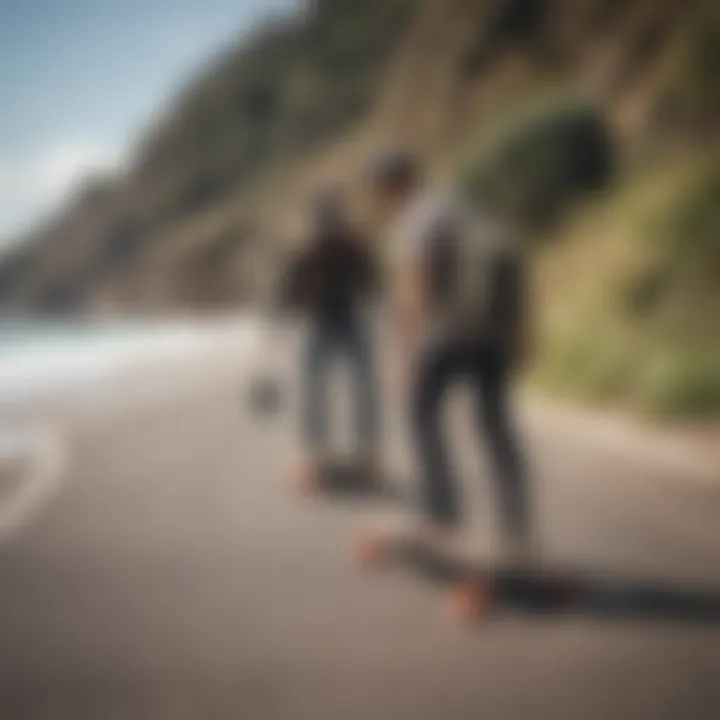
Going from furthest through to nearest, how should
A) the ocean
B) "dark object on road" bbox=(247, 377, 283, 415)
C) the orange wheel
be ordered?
"dark object on road" bbox=(247, 377, 283, 415)
the ocean
the orange wheel

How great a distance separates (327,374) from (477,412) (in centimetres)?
235

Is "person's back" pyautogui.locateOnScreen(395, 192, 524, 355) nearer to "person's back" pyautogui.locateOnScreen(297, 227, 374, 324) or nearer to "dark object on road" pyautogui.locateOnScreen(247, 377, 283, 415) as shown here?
"person's back" pyautogui.locateOnScreen(297, 227, 374, 324)

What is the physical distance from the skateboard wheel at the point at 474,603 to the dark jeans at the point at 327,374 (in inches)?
91.0

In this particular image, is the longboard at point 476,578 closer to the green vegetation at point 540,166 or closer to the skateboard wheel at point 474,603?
the skateboard wheel at point 474,603

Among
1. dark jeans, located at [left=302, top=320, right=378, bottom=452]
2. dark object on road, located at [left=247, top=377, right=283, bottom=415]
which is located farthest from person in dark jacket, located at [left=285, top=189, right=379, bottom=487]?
dark object on road, located at [left=247, top=377, right=283, bottom=415]

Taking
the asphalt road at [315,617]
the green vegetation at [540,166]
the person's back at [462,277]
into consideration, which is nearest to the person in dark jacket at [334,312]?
the asphalt road at [315,617]

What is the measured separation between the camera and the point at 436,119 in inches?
864

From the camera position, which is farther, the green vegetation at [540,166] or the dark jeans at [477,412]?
the green vegetation at [540,166]

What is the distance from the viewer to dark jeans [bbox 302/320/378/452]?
5824 millimetres

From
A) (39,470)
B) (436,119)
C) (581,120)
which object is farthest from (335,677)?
(436,119)

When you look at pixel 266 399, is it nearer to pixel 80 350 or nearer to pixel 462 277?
pixel 80 350

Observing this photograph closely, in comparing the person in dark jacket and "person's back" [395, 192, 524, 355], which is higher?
the person in dark jacket

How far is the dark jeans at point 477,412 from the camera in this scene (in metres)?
3.65

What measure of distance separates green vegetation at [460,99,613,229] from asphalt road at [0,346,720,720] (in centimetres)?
668
